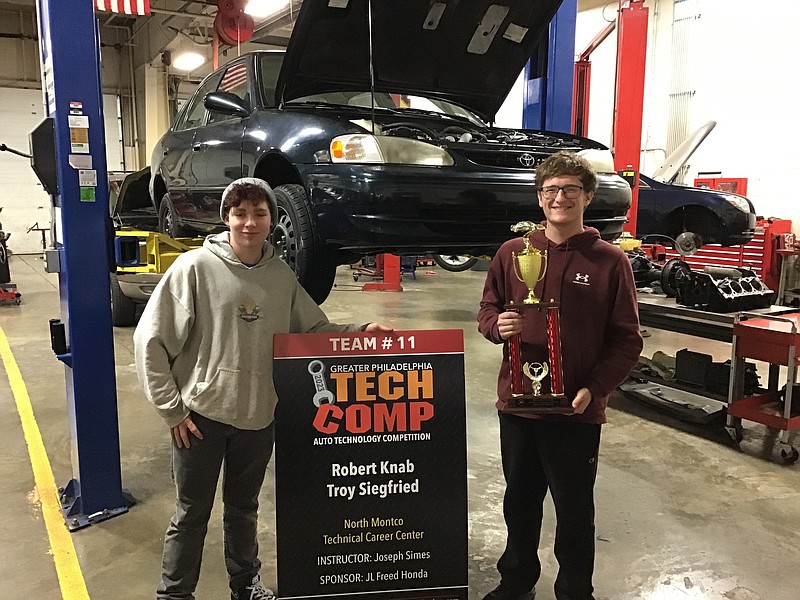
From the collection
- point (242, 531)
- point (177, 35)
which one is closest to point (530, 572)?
point (242, 531)

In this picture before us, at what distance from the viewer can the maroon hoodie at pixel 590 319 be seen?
1.76 meters

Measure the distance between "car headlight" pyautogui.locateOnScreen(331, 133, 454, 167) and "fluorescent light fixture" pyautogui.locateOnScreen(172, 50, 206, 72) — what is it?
1120cm

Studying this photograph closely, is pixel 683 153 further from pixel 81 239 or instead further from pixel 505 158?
pixel 81 239

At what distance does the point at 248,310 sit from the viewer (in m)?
1.80

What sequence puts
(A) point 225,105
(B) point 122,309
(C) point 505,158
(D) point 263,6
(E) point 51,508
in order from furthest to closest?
(D) point 263,6 < (B) point 122,309 < (A) point 225,105 < (C) point 505,158 < (E) point 51,508

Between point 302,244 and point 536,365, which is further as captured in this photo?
point 302,244

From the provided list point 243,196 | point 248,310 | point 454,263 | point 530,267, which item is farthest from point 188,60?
point 530,267

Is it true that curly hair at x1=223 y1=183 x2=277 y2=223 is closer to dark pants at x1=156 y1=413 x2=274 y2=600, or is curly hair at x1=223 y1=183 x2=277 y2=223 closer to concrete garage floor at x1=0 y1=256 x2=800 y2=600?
dark pants at x1=156 y1=413 x2=274 y2=600

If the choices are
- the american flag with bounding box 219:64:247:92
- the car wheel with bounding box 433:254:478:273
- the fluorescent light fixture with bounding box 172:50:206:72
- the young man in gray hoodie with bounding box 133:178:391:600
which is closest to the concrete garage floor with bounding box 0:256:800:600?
the young man in gray hoodie with bounding box 133:178:391:600

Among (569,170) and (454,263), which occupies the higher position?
(569,170)

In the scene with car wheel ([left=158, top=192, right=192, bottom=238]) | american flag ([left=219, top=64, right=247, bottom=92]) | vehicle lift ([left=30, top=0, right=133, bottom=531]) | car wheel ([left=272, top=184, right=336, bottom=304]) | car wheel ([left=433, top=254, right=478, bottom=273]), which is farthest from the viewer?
car wheel ([left=433, top=254, right=478, bottom=273])

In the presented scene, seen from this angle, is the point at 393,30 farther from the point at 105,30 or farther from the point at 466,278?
the point at 105,30

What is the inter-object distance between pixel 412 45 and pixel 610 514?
2416 millimetres

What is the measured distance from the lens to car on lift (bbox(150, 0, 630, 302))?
9.23 ft
